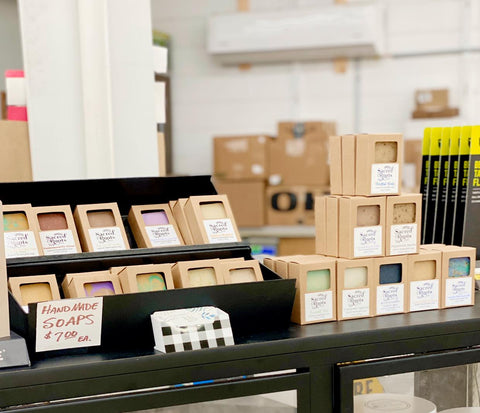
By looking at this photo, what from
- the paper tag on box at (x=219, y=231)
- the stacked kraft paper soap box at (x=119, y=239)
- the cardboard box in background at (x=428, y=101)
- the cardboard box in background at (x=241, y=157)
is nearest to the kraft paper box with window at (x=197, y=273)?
the stacked kraft paper soap box at (x=119, y=239)

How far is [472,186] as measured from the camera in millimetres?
1807

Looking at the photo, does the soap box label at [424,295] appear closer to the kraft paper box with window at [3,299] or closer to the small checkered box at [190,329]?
the small checkered box at [190,329]

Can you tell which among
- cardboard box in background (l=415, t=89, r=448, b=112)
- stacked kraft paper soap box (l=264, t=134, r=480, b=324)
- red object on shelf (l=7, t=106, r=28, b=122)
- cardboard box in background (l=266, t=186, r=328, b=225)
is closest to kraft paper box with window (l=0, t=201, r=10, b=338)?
stacked kraft paper soap box (l=264, t=134, r=480, b=324)

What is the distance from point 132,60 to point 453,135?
1.13 m

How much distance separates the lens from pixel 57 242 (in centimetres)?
146

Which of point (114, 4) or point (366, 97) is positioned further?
point (366, 97)

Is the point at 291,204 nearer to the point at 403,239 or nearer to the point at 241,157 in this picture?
the point at 241,157

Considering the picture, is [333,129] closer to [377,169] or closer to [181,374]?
[377,169]

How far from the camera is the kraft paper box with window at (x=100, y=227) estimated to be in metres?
1.49

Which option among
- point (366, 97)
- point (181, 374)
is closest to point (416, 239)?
point (181, 374)

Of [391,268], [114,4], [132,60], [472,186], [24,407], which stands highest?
[114,4]

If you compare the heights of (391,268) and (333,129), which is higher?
(333,129)

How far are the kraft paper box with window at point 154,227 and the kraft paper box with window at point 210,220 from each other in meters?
0.05

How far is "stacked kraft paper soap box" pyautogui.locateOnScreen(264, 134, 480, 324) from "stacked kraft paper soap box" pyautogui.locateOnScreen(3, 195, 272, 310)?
157mm
